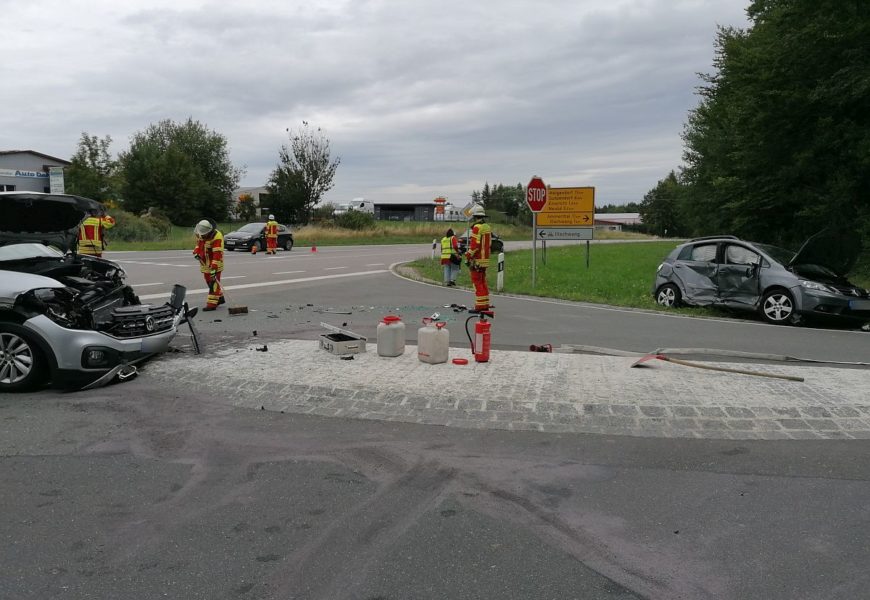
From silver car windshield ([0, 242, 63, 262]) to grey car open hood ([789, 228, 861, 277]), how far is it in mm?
11173

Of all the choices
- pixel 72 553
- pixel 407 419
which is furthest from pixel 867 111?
pixel 72 553

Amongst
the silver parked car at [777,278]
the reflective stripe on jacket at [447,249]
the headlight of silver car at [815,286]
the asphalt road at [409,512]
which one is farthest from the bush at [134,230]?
the asphalt road at [409,512]

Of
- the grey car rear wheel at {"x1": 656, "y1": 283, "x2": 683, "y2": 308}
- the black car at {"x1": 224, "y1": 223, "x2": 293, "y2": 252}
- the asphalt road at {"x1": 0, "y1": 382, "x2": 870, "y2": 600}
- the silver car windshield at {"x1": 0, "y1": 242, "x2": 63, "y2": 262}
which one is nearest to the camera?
the asphalt road at {"x1": 0, "y1": 382, "x2": 870, "y2": 600}

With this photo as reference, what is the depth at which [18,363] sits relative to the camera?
5922 millimetres

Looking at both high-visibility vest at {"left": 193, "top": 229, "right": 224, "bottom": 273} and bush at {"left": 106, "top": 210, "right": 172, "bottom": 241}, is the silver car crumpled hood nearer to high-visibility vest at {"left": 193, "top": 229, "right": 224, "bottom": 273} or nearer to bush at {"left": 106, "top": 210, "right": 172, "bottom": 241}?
high-visibility vest at {"left": 193, "top": 229, "right": 224, "bottom": 273}

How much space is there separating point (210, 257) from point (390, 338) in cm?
531

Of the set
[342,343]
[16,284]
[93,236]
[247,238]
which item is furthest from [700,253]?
[247,238]

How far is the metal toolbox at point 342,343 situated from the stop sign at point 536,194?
388 inches

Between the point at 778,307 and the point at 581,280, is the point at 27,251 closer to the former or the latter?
the point at 778,307

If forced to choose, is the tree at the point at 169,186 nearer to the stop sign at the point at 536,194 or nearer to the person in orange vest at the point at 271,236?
the person in orange vest at the point at 271,236

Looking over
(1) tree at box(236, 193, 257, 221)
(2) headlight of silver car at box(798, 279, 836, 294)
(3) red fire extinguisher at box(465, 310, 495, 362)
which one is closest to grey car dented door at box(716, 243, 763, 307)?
(2) headlight of silver car at box(798, 279, 836, 294)

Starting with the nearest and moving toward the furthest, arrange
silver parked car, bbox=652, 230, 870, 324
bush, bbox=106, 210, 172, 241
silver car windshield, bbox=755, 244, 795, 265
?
silver parked car, bbox=652, 230, 870, 324
silver car windshield, bbox=755, 244, 795, 265
bush, bbox=106, 210, 172, 241

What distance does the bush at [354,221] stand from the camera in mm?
51031

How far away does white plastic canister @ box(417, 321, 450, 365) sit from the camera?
7.14 meters
